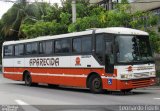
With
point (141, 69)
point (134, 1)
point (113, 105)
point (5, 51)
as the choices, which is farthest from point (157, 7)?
point (113, 105)

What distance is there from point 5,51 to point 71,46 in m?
9.34

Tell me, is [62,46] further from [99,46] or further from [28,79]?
[28,79]

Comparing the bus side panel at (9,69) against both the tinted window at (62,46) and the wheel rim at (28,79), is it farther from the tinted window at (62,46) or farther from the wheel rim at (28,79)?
the tinted window at (62,46)

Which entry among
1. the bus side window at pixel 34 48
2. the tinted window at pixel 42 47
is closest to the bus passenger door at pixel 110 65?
the tinted window at pixel 42 47

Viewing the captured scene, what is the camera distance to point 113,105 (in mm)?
14109

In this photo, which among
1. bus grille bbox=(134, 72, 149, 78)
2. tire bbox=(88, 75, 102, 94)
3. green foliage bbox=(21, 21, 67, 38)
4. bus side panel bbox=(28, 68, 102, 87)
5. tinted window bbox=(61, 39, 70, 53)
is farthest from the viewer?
green foliage bbox=(21, 21, 67, 38)

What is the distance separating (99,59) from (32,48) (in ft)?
23.7

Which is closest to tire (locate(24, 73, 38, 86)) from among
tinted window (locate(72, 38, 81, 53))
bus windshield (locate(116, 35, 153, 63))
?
tinted window (locate(72, 38, 81, 53))

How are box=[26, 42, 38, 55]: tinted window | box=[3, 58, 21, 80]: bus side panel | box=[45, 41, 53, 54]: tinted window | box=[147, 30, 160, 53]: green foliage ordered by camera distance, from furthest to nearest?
box=[3, 58, 21, 80]: bus side panel
box=[147, 30, 160, 53]: green foliage
box=[26, 42, 38, 55]: tinted window
box=[45, 41, 53, 54]: tinted window

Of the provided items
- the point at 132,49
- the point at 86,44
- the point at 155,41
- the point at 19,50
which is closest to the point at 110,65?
the point at 132,49

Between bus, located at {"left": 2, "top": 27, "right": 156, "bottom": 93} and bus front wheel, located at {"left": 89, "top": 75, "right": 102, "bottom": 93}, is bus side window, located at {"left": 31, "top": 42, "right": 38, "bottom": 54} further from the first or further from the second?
bus front wheel, located at {"left": 89, "top": 75, "right": 102, "bottom": 93}

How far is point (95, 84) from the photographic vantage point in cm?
1956

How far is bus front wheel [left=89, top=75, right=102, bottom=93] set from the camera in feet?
63.3

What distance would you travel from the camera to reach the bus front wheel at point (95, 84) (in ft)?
63.3
